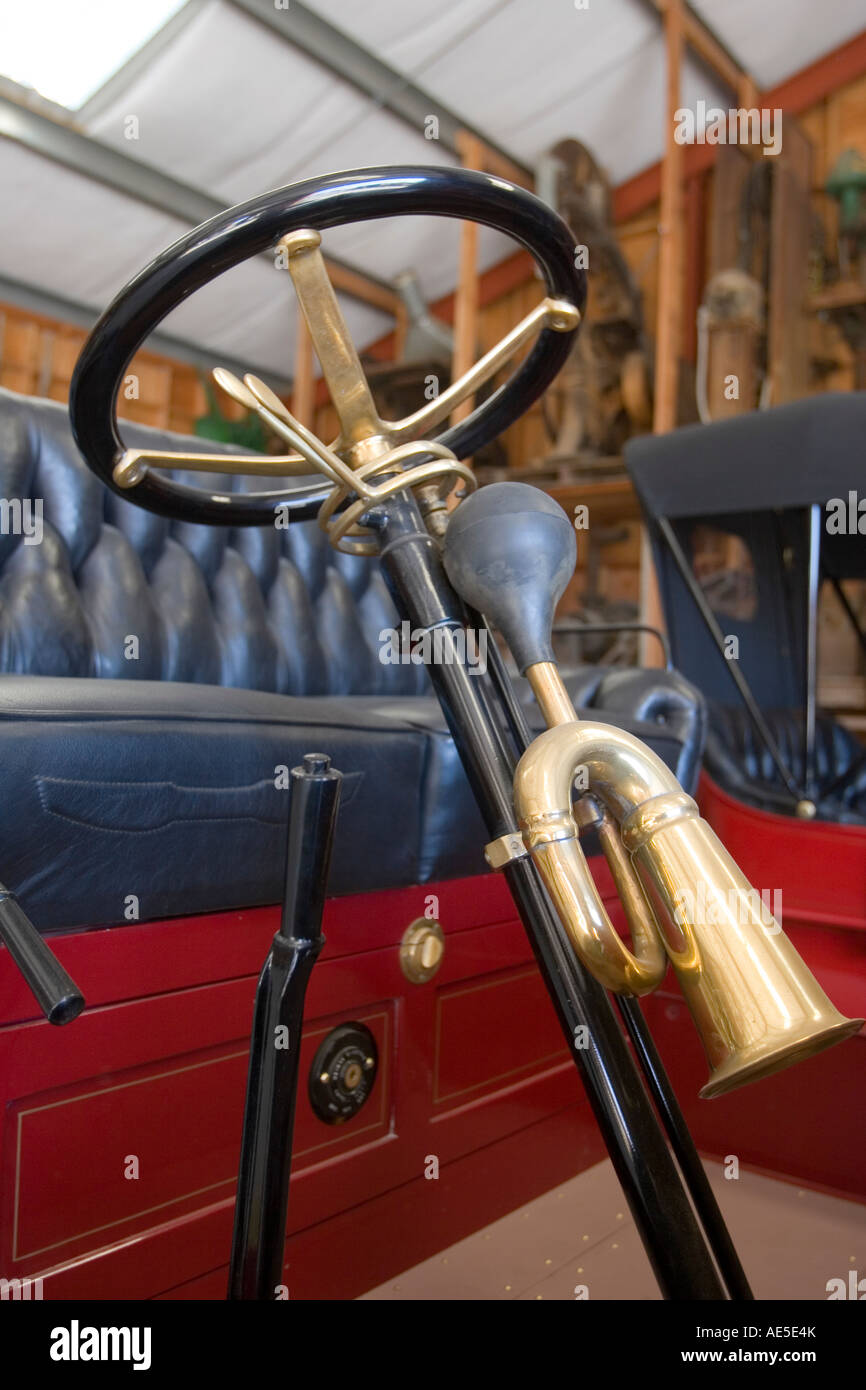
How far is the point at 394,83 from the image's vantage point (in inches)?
145

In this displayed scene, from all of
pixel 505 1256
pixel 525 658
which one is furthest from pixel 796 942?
pixel 525 658

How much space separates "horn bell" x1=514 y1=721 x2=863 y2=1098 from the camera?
0.44m

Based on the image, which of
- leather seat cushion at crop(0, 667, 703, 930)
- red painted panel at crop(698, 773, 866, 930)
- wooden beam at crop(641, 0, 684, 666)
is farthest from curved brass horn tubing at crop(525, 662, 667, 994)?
wooden beam at crop(641, 0, 684, 666)

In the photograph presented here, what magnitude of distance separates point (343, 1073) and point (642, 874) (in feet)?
1.59

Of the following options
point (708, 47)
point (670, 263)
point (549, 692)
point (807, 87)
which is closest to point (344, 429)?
point (549, 692)

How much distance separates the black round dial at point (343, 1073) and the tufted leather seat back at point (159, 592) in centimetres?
74

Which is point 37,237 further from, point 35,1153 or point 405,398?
point 35,1153

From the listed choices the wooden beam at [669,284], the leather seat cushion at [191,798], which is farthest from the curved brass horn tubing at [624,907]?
the wooden beam at [669,284]

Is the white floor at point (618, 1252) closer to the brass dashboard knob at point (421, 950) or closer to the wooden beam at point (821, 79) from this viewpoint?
the brass dashboard knob at point (421, 950)

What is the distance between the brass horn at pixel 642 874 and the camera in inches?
17.3

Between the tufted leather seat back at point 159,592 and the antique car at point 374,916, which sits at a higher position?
the tufted leather seat back at point 159,592

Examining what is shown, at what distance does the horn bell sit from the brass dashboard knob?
470 mm

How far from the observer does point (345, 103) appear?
3654 mm

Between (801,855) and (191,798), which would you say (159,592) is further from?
(801,855)
